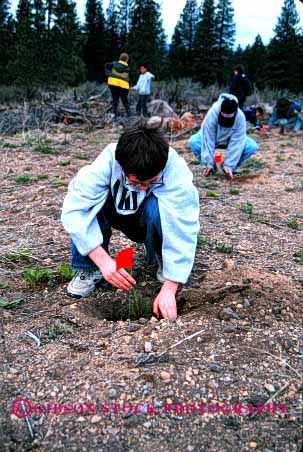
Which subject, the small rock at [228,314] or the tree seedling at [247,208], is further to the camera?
the tree seedling at [247,208]

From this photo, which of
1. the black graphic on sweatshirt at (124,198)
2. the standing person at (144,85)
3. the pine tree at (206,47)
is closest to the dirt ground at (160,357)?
the black graphic on sweatshirt at (124,198)

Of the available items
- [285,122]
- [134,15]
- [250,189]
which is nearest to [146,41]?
[134,15]

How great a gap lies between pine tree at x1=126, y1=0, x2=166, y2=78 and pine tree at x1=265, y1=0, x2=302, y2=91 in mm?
7021

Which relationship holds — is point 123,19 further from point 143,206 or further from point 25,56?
point 143,206

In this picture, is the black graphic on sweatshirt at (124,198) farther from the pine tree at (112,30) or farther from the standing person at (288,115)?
the pine tree at (112,30)

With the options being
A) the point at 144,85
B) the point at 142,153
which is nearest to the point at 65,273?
the point at 142,153

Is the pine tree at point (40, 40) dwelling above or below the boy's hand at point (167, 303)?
above

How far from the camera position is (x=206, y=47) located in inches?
1220

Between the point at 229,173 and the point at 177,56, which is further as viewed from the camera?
the point at 177,56

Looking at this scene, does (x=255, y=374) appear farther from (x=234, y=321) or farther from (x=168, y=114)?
(x=168, y=114)

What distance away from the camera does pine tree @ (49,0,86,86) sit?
70.9 feet

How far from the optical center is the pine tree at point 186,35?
Result: 32.9 metres

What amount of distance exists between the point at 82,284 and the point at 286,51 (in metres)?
29.2

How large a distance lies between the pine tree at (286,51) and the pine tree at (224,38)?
3.61m
